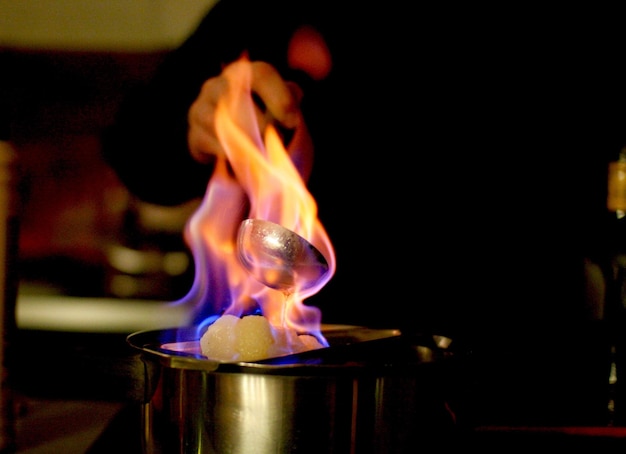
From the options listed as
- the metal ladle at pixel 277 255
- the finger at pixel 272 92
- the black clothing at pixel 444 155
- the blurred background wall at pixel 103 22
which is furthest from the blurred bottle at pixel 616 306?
the blurred background wall at pixel 103 22

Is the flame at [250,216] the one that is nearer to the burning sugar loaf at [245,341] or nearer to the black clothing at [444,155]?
the burning sugar loaf at [245,341]

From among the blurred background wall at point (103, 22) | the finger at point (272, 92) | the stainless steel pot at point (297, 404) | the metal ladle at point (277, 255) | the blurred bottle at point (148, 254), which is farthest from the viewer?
the blurred bottle at point (148, 254)

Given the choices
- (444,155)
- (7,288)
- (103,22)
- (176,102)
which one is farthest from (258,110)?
(103,22)

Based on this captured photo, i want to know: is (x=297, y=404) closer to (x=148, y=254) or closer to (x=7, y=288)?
(x=7, y=288)

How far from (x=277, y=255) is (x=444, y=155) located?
921 millimetres

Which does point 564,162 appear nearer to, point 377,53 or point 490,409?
point 377,53

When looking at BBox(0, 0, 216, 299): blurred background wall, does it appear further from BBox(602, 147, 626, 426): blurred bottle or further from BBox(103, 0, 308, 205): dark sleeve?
BBox(602, 147, 626, 426): blurred bottle

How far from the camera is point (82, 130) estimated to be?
2443 millimetres

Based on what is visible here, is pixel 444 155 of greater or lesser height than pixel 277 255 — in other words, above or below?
above

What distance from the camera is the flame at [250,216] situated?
25.8 inches

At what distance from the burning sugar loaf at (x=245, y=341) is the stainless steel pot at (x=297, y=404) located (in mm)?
51

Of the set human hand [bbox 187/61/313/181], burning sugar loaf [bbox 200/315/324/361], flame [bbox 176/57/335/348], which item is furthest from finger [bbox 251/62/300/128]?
burning sugar loaf [bbox 200/315/324/361]

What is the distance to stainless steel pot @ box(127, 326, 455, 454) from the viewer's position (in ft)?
1.49

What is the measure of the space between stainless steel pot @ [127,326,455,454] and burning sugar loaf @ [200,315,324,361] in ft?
0.17
